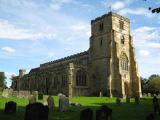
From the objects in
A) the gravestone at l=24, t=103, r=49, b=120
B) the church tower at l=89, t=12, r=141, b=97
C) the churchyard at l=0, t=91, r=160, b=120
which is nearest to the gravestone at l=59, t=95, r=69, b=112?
the churchyard at l=0, t=91, r=160, b=120

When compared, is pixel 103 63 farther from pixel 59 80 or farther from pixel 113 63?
pixel 59 80

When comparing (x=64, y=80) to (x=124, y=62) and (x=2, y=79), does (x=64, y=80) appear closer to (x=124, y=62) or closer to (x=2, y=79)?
(x=124, y=62)

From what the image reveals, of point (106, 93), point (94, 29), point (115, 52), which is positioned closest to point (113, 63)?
point (115, 52)

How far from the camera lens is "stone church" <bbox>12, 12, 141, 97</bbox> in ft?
185

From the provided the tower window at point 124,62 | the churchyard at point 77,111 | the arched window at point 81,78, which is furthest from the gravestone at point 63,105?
the tower window at point 124,62

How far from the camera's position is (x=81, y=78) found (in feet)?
189

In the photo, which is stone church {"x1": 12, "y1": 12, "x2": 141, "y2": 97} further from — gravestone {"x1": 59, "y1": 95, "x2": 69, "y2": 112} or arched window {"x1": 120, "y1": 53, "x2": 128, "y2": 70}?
gravestone {"x1": 59, "y1": 95, "x2": 69, "y2": 112}

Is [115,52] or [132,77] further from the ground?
[115,52]

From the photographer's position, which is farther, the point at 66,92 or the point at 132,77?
the point at 132,77

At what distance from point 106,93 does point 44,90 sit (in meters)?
15.0

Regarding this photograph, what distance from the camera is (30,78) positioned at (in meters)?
72.0

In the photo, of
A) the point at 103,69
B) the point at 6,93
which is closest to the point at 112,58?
the point at 103,69

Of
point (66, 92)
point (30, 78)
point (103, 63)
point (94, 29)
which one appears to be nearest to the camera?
point (66, 92)

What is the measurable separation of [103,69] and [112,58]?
285 centimetres
